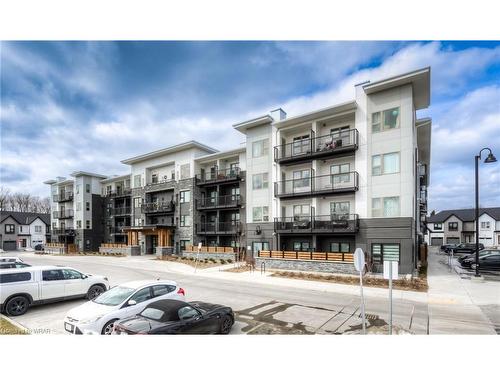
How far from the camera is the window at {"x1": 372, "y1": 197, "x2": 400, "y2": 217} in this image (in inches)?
772

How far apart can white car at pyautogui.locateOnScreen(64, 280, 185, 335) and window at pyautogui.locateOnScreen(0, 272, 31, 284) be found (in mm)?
3999

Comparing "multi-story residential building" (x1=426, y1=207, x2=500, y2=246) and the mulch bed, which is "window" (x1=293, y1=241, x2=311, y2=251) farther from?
"multi-story residential building" (x1=426, y1=207, x2=500, y2=246)

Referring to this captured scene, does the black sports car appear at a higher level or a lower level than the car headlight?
higher

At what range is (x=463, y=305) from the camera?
39.7 feet

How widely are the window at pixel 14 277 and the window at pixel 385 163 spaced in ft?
69.0

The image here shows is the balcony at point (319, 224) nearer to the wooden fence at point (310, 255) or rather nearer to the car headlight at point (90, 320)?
the wooden fence at point (310, 255)

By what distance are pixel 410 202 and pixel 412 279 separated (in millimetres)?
5201

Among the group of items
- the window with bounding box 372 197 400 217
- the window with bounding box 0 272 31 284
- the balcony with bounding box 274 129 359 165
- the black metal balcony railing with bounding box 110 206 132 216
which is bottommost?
the window with bounding box 0 272 31 284

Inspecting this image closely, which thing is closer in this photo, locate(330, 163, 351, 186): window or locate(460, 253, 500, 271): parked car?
→ locate(460, 253, 500, 271): parked car

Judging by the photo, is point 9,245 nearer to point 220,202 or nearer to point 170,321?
point 220,202

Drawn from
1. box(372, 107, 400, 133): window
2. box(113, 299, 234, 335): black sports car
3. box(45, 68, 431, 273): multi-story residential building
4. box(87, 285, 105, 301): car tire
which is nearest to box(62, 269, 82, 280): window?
box(87, 285, 105, 301): car tire

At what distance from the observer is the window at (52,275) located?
37.0ft

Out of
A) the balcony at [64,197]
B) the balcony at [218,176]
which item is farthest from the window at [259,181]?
the balcony at [64,197]
